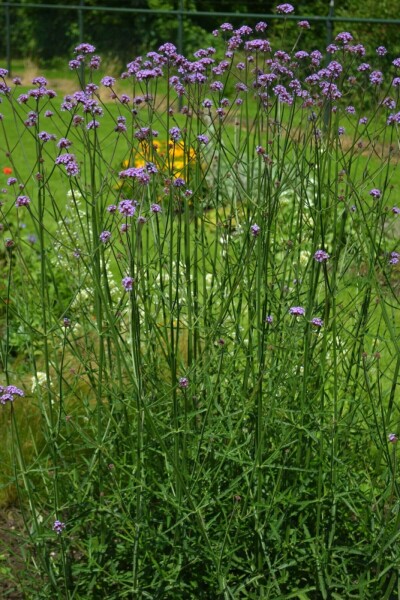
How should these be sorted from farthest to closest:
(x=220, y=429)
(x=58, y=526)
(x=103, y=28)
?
(x=103, y=28) < (x=220, y=429) < (x=58, y=526)

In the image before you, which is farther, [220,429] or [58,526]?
[220,429]

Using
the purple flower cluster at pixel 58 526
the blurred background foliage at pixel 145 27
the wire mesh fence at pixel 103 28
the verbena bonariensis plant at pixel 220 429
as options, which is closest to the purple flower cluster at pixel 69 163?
the verbena bonariensis plant at pixel 220 429

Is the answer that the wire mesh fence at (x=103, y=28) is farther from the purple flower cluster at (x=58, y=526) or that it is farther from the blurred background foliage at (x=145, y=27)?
the purple flower cluster at (x=58, y=526)

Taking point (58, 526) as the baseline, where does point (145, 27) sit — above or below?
below

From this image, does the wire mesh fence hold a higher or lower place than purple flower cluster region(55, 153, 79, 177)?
lower

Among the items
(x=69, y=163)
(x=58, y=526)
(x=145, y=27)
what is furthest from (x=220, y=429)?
(x=145, y=27)

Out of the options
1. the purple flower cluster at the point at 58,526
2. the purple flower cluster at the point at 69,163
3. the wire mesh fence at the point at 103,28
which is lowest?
the wire mesh fence at the point at 103,28

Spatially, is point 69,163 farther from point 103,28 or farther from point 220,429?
point 103,28

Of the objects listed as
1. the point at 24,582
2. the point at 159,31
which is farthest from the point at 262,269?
the point at 159,31

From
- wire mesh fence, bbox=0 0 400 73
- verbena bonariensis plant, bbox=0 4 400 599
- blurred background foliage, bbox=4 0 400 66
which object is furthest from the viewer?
wire mesh fence, bbox=0 0 400 73

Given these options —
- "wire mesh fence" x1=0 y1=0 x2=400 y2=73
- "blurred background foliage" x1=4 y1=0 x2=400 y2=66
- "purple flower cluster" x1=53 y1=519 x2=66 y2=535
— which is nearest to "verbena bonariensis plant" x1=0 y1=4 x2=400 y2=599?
"purple flower cluster" x1=53 y1=519 x2=66 y2=535

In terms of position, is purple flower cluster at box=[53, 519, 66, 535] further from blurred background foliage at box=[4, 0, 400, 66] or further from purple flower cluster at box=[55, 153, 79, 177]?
blurred background foliage at box=[4, 0, 400, 66]

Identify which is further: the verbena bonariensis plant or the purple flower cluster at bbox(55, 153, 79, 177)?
the verbena bonariensis plant

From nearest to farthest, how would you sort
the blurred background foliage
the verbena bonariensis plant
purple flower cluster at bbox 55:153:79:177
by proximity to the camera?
purple flower cluster at bbox 55:153:79:177 → the verbena bonariensis plant → the blurred background foliage
